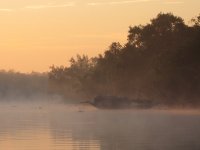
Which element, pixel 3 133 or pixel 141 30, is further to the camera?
pixel 141 30

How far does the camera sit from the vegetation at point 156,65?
225 ft

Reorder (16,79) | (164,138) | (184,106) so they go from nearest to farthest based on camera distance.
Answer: (164,138)
(184,106)
(16,79)

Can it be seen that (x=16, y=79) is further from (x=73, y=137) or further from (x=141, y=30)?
(x=73, y=137)

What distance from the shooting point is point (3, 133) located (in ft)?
101

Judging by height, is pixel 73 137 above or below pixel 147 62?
below

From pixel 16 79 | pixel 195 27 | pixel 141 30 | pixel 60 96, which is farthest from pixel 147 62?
pixel 16 79

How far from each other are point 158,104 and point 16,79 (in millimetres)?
91623

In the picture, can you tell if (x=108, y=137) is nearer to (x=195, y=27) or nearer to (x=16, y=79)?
(x=195, y=27)

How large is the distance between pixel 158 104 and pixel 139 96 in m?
8.54

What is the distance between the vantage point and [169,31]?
76062mm

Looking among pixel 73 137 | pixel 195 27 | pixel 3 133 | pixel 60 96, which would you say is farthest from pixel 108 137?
pixel 60 96

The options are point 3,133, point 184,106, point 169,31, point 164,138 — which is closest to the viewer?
point 164,138

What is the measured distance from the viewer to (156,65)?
71312 mm

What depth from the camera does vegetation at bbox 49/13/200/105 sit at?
68.6 meters
